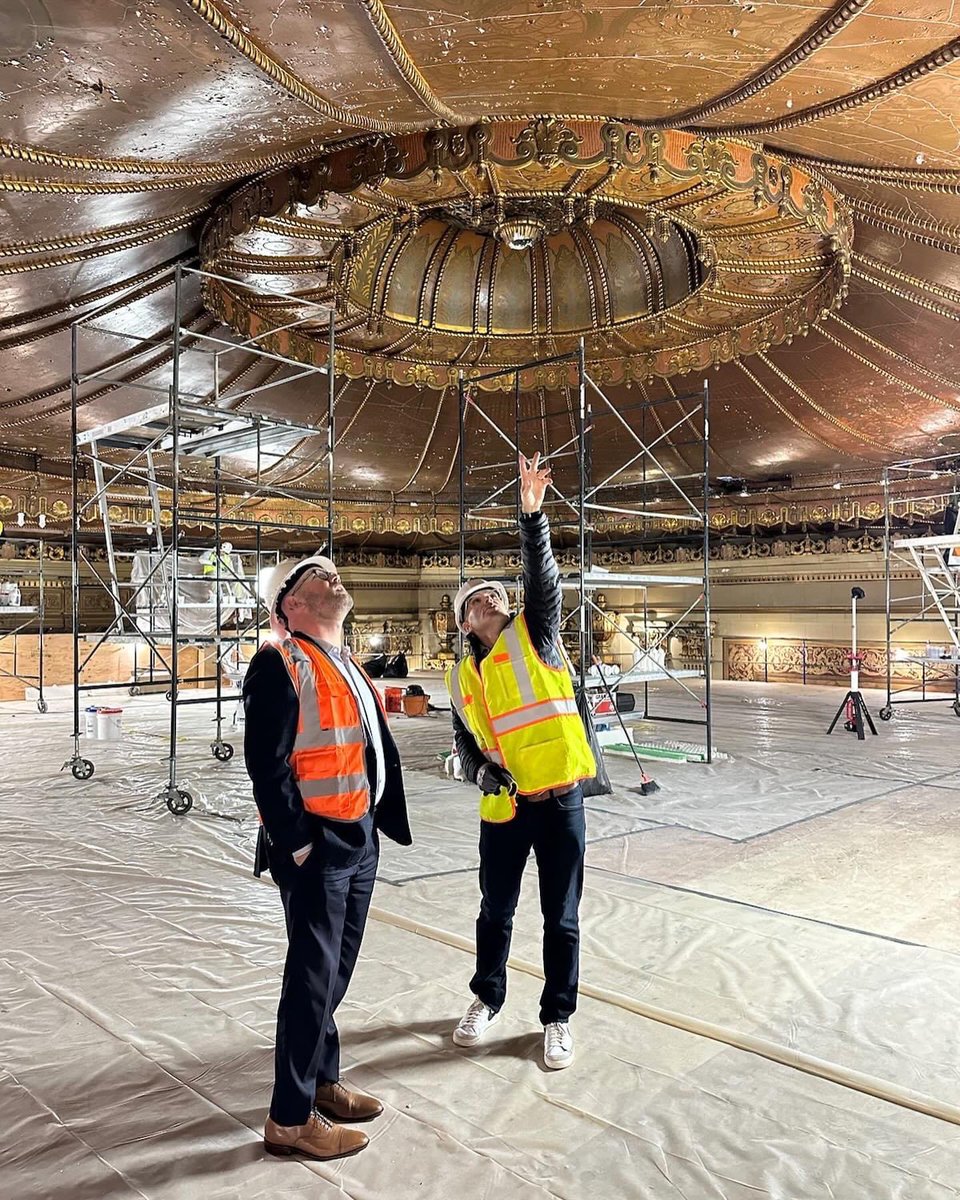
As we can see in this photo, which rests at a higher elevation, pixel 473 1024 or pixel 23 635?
pixel 23 635

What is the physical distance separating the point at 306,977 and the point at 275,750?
67 cm

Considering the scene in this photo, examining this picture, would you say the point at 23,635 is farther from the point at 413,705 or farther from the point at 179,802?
the point at 179,802

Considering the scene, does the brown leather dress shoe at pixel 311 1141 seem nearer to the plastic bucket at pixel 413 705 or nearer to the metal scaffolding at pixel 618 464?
the metal scaffolding at pixel 618 464

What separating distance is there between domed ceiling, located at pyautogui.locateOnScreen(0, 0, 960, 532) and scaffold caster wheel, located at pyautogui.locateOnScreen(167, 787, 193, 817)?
4621 mm

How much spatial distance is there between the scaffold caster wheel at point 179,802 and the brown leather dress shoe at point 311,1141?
4977mm

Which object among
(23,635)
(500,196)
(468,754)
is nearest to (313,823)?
(468,754)

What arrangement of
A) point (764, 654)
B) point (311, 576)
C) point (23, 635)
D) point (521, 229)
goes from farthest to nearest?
point (764, 654)
point (23, 635)
point (521, 229)
point (311, 576)

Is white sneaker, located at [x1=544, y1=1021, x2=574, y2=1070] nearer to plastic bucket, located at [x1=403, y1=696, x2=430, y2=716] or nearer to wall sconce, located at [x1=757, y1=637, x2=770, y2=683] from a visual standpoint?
plastic bucket, located at [x1=403, y1=696, x2=430, y2=716]

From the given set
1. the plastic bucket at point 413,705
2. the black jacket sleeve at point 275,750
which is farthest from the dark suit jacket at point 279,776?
the plastic bucket at point 413,705

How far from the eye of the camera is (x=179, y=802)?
7281mm

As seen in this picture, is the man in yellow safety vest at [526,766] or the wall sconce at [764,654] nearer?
the man in yellow safety vest at [526,766]

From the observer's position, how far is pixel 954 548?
43.4 ft

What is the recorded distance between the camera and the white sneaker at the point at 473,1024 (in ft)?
10.6

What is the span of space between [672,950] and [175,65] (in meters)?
5.28
